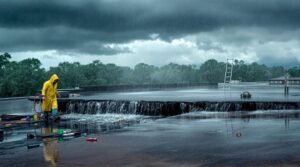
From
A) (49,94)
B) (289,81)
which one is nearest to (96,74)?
(289,81)

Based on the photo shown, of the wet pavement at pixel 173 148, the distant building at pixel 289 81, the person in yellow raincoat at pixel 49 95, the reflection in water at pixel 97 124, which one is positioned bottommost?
the reflection in water at pixel 97 124

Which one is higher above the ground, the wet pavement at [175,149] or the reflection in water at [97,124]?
the wet pavement at [175,149]

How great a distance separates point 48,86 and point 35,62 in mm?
77885

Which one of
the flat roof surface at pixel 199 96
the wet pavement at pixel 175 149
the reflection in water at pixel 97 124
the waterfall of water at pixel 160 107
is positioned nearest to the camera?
the wet pavement at pixel 175 149

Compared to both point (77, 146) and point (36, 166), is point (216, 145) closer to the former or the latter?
point (77, 146)

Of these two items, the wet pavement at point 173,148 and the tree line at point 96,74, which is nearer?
the wet pavement at point 173,148

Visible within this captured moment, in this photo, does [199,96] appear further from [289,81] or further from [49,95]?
[289,81]

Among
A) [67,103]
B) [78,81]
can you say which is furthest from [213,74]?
[67,103]

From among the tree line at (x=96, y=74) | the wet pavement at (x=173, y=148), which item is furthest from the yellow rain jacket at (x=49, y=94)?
the tree line at (x=96, y=74)

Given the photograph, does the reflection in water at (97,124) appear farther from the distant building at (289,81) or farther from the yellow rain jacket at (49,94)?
the distant building at (289,81)

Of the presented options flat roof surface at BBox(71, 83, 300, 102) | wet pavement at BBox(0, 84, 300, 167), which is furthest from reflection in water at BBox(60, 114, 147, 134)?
flat roof surface at BBox(71, 83, 300, 102)

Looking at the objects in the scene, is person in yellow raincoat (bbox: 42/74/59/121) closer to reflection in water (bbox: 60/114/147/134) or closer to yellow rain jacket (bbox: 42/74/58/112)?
yellow rain jacket (bbox: 42/74/58/112)

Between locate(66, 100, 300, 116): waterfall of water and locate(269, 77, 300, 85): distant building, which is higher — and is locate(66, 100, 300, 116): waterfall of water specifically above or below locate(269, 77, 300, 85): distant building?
below

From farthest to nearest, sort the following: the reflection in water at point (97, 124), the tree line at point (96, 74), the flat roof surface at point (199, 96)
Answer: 1. the tree line at point (96, 74)
2. the flat roof surface at point (199, 96)
3. the reflection in water at point (97, 124)
